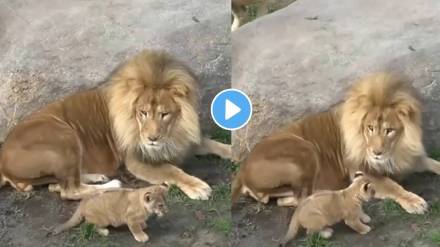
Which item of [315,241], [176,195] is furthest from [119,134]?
[315,241]

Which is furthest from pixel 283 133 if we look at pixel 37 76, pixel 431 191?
pixel 37 76

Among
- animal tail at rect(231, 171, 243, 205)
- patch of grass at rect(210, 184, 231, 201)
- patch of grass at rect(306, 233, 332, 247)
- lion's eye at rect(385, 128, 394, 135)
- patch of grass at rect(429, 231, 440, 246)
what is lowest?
patch of grass at rect(429, 231, 440, 246)

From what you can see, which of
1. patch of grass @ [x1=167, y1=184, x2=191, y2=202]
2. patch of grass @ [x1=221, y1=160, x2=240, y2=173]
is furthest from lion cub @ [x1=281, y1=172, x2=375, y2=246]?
patch of grass @ [x1=167, y1=184, x2=191, y2=202]

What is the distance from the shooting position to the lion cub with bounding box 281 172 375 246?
2.21m

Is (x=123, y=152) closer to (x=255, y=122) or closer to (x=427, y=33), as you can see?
(x=255, y=122)

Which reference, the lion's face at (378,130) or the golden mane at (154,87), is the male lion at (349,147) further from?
the golden mane at (154,87)

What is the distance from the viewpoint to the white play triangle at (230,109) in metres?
2.28

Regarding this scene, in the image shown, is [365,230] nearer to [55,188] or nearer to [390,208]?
[390,208]

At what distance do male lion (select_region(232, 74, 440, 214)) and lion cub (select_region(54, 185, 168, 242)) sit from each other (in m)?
0.24

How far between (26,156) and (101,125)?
247 millimetres

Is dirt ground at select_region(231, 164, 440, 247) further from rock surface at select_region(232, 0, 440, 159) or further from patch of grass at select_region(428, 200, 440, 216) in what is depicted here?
rock surface at select_region(232, 0, 440, 159)

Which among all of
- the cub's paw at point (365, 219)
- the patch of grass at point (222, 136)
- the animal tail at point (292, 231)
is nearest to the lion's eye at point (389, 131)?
the cub's paw at point (365, 219)

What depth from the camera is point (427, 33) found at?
2.31 metres

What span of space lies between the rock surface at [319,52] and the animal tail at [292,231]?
0.80ft
